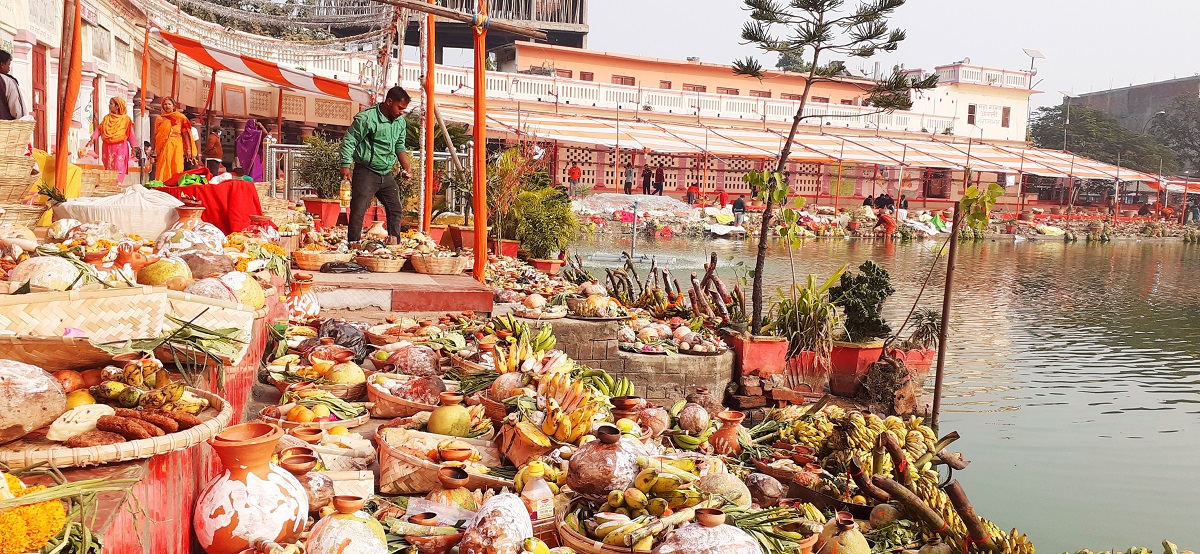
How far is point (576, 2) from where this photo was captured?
3362 cm

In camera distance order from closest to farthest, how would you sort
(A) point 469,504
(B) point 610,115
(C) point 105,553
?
(C) point 105,553, (A) point 469,504, (B) point 610,115

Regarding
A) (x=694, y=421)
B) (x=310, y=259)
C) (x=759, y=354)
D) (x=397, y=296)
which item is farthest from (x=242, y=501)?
(x=759, y=354)

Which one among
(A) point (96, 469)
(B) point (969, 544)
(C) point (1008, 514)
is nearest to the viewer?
(A) point (96, 469)

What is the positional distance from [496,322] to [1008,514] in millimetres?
3295

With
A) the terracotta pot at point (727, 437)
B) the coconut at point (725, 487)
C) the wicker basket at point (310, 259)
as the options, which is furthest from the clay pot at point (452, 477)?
the wicker basket at point (310, 259)

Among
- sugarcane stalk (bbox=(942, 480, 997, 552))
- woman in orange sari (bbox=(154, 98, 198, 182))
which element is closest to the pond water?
sugarcane stalk (bbox=(942, 480, 997, 552))

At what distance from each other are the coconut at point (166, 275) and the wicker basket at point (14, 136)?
201 centimetres

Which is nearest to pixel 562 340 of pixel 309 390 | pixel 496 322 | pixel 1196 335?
pixel 496 322

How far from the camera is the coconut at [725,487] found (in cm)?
324

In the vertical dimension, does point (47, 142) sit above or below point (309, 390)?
above

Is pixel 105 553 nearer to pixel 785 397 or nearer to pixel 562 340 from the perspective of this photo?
pixel 562 340

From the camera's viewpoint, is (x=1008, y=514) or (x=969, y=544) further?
(x=1008, y=514)

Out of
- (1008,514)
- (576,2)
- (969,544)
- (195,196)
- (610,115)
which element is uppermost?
(576,2)

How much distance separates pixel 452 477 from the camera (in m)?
3.14
